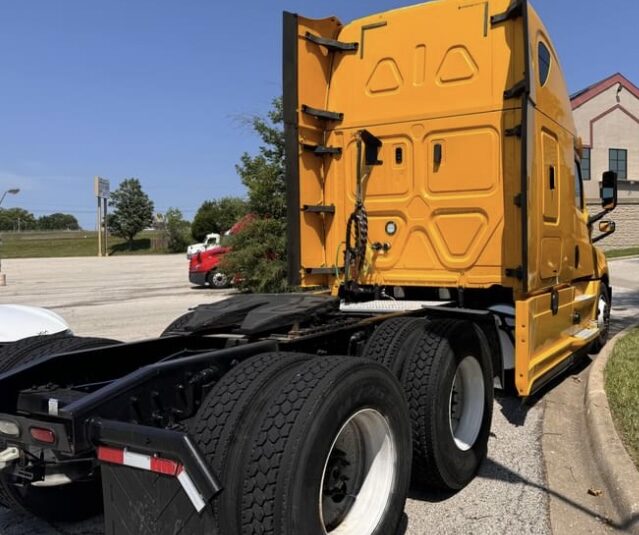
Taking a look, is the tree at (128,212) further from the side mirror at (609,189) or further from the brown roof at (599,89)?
the side mirror at (609,189)

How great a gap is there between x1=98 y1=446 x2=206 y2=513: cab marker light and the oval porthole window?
14.4 feet

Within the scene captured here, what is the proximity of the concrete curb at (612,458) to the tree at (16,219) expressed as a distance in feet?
412

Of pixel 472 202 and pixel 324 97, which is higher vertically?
pixel 324 97

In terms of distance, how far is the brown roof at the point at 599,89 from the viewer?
3916 centimetres

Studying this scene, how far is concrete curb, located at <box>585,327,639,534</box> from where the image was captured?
3554 mm

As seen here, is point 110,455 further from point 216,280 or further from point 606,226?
point 216,280

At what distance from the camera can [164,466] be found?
219cm

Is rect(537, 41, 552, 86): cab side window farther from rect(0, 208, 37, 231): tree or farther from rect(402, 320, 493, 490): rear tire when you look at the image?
rect(0, 208, 37, 231): tree

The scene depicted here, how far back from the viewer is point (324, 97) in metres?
5.62

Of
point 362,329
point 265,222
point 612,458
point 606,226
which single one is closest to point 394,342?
point 362,329

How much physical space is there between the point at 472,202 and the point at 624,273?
60.9ft

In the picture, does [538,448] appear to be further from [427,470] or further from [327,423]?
[327,423]

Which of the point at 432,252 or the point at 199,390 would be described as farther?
the point at 432,252

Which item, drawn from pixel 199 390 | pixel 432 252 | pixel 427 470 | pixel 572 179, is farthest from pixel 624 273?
pixel 199 390
